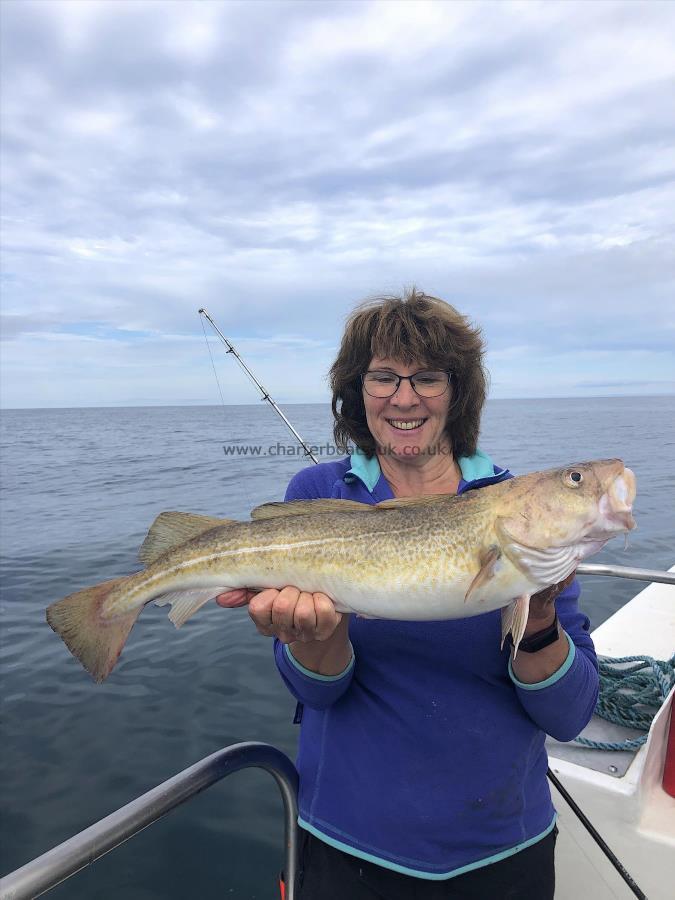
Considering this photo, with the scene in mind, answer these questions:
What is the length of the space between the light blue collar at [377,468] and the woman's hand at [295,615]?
689 millimetres

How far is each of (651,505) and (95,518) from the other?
16.9m

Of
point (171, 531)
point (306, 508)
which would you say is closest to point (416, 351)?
point (306, 508)

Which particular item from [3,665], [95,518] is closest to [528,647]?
[3,665]

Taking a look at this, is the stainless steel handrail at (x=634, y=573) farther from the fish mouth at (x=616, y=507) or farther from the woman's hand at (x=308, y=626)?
the woman's hand at (x=308, y=626)

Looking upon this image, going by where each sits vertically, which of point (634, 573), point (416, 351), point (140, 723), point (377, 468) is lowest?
point (140, 723)

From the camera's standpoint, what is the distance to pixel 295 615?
2.45m

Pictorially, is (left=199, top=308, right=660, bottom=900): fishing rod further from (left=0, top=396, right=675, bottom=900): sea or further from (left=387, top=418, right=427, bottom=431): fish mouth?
(left=0, top=396, right=675, bottom=900): sea

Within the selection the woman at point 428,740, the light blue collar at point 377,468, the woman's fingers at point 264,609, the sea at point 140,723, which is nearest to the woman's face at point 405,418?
the light blue collar at point 377,468

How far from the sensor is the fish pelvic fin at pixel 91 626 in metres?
2.79

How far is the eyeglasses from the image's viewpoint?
3.03 meters

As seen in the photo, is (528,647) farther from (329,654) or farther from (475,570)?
(329,654)

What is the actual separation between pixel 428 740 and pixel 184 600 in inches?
52.9

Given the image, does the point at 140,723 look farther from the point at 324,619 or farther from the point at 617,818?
the point at 324,619

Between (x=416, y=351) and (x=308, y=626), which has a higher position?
(x=416, y=351)
